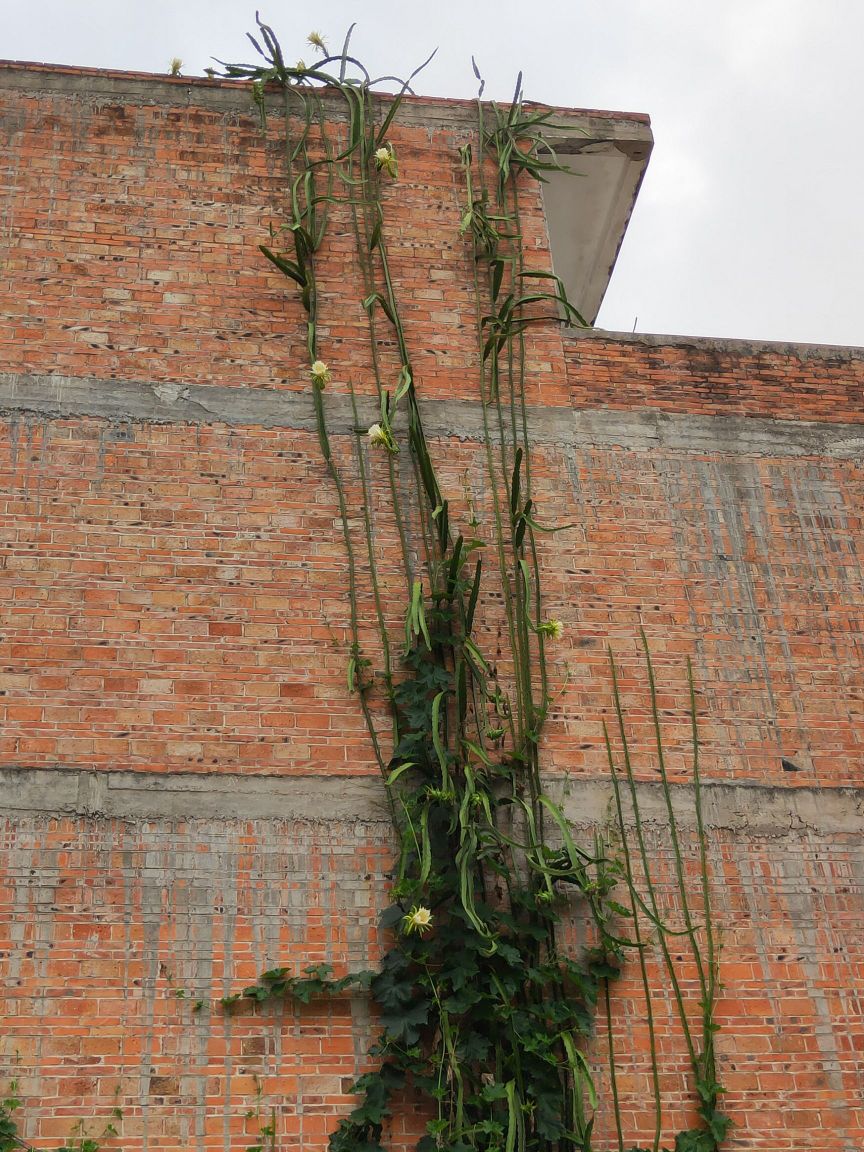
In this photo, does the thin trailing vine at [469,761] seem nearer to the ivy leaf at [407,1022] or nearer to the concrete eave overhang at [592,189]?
the ivy leaf at [407,1022]

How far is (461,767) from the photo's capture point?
685 cm

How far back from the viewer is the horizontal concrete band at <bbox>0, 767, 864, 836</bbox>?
651cm

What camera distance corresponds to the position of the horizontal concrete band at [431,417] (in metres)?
7.57

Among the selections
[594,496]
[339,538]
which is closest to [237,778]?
[339,538]

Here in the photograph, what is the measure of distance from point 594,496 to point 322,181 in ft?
9.20

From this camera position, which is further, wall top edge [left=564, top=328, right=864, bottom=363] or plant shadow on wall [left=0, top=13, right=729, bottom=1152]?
wall top edge [left=564, top=328, right=864, bottom=363]

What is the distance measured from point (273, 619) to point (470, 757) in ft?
4.24

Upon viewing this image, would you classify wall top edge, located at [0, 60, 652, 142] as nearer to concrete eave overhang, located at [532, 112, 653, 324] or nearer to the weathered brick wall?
the weathered brick wall

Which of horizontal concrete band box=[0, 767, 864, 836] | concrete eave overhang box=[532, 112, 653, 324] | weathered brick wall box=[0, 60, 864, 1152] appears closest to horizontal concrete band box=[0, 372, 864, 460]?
weathered brick wall box=[0, 60, 864, 1152]

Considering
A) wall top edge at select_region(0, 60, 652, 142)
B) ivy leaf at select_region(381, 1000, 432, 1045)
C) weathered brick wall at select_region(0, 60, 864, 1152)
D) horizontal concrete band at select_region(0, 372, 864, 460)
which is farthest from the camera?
wall top edge at select_region(0, 60, 652, 142)

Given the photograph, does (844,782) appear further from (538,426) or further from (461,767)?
(538,426)

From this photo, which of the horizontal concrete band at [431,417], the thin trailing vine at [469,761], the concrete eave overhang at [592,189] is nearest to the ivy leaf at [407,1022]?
the thin trailing vine at [469,761]

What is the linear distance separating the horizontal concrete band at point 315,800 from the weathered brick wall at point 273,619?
2 cm

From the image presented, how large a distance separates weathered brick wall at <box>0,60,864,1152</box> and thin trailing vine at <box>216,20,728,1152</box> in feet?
0.43
